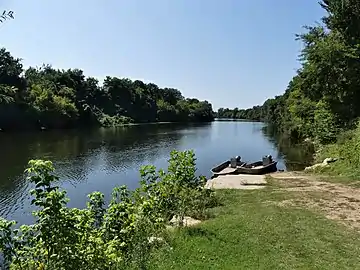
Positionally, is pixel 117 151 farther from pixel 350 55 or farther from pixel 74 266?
pixel 74 266

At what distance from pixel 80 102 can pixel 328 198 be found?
9157cm

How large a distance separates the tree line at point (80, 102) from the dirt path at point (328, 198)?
2897 centimetres

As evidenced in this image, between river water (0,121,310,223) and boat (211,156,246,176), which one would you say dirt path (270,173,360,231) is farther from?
river water (0,121,310,223)

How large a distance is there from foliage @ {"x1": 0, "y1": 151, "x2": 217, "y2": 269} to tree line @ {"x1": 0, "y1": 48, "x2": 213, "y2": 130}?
1180 inches

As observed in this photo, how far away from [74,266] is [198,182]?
6.59 m

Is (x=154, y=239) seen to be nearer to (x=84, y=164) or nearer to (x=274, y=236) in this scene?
(x=274, y=236)

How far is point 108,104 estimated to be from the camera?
401 feet

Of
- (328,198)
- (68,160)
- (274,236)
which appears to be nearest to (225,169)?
(328,198)

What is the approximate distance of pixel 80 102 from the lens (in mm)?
99500

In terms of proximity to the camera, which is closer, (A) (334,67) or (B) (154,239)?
(B) (154,239)

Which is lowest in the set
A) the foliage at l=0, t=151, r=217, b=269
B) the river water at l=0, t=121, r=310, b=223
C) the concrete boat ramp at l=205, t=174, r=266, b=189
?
the river water at l=0, t=121, r=310, b=223

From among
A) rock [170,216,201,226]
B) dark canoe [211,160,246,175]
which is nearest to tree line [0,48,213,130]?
dark canoe [211,160,246,175]

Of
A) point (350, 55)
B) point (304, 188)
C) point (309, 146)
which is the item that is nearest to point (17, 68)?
point (309, 146)

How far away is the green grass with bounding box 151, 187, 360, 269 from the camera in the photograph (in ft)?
25.6
